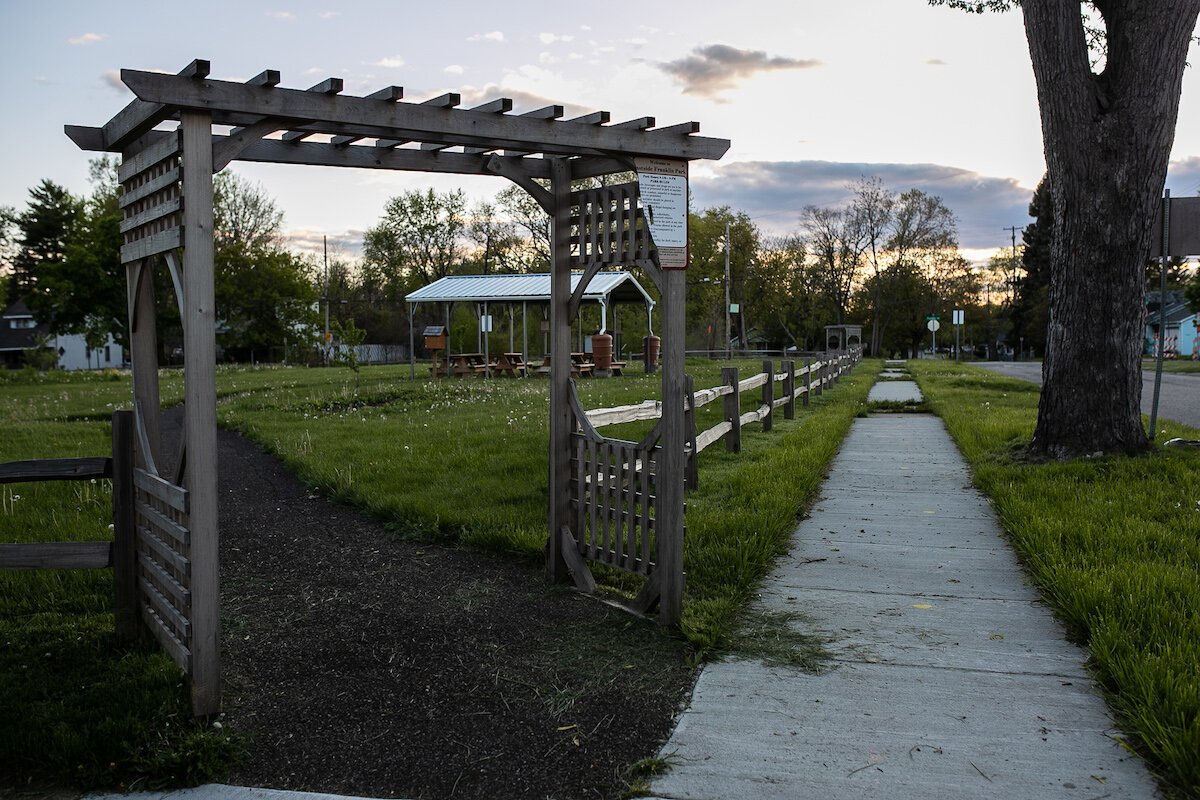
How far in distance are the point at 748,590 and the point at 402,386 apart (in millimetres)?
17662

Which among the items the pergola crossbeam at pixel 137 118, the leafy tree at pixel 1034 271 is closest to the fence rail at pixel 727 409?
the pergola crossbeam at pixel 137 118

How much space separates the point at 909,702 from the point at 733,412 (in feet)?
23.6

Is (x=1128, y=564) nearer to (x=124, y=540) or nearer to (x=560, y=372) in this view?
(x=560, y=372)

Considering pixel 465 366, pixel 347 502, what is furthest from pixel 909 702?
pixel 465 366

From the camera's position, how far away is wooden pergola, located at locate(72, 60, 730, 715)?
158 inches

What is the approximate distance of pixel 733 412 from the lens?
11211 mm

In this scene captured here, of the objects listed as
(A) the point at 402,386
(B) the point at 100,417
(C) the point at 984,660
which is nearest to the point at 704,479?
(C) the point at 984,660

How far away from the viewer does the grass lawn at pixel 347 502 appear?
3795 mm

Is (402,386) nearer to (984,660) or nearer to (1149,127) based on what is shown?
(1149,127)

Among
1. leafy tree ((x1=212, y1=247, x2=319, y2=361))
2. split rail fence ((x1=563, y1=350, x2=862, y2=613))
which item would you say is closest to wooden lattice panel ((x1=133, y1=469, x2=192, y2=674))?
split rail fence ((x1=563, y1=350, x2=862, y2=613))

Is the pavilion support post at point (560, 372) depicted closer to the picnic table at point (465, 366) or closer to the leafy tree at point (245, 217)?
the picnic table at point (465, 366)

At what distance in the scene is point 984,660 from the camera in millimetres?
4602

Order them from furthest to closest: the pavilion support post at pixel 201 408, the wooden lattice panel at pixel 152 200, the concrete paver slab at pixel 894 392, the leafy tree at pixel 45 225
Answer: the leafy tree at pixel 45 225
the concrete paver slab at pixel 894 392
the wooden lattice panel at pixel 152 200
the pavilion support post at pixel 201 408

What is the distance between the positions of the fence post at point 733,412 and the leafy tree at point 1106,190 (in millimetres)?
3237
